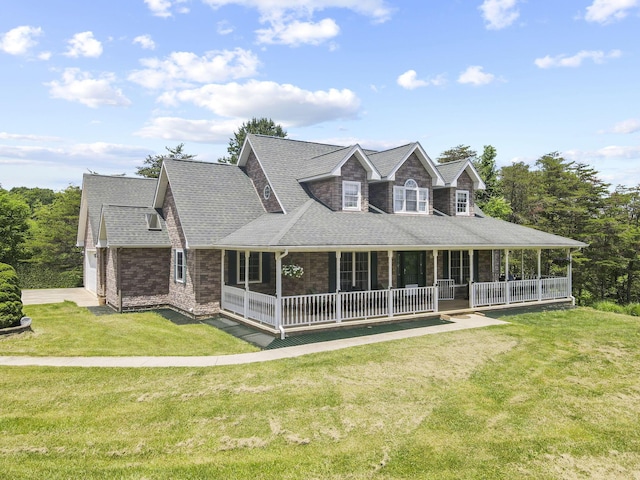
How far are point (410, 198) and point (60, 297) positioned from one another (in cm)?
1967

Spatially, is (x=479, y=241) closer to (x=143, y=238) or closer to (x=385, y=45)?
(x=385, y=45)

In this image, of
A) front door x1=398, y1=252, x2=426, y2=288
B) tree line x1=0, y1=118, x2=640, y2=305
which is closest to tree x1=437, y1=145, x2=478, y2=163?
tree line x1=0, y1=118, x2=640, y2=305

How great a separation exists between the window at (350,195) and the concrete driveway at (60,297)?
1318cm

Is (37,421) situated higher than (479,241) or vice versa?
(479,241)

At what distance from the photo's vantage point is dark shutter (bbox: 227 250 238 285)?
57.6 ft

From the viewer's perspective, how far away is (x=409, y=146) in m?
20.7

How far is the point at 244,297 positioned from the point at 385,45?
11628mm

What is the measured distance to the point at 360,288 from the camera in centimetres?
1819

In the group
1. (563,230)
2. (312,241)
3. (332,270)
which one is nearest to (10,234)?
(332,270)

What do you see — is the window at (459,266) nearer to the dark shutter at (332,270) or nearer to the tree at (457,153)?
the dark shutter at (332,270)

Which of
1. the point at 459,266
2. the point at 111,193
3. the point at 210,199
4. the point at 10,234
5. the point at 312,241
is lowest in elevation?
the point at 459,266

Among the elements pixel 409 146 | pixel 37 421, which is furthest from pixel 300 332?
Result: pixel 409 146

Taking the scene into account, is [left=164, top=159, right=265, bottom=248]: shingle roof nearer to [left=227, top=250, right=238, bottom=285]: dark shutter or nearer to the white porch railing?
[left=227, top=250, right=238, bottom=285]: dark shutter

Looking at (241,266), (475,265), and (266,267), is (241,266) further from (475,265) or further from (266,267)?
(475,265)
